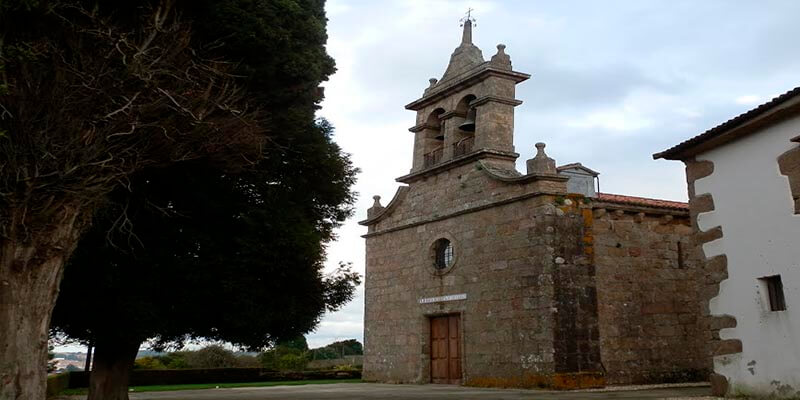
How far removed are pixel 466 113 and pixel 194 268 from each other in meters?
9.64

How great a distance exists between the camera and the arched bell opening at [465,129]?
62.6 ft

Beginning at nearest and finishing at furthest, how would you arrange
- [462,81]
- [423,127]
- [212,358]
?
A: [462,81] → [423,127] → [212,358]

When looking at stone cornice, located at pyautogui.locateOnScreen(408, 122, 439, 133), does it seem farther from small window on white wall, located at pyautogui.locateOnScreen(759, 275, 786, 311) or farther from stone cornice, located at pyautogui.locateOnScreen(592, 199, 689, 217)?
small window on white wall, located at pyautogui.locateOnScreen(759, 275, 786, 311)

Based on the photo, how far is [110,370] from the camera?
12555 mm

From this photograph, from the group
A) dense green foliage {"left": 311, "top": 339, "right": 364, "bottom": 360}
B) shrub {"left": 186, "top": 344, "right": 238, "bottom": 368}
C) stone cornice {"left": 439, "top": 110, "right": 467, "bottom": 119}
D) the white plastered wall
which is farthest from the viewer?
dense green foliage {"left": 311, "top": 339, "right": 364, "bottom": 360}

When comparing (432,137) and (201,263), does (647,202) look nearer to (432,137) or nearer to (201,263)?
(432,137)

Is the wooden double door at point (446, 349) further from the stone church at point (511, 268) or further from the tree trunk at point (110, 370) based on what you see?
the tree trunk at point (110, 370)

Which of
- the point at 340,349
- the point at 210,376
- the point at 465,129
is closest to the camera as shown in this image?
the point at 465,129

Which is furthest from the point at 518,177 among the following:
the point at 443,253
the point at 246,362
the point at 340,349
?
the point at 340,349

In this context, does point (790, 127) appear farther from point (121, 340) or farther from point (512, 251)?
point (121, 340)

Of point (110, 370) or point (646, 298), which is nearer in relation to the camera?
point (110, 370)

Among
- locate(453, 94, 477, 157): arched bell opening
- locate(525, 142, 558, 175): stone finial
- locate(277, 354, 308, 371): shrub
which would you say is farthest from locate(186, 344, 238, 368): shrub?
locate(525, 142, 558, 175): stone finial

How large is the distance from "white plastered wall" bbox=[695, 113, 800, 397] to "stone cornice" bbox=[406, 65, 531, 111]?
7.89 m

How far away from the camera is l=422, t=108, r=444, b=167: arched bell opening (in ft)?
66.9
